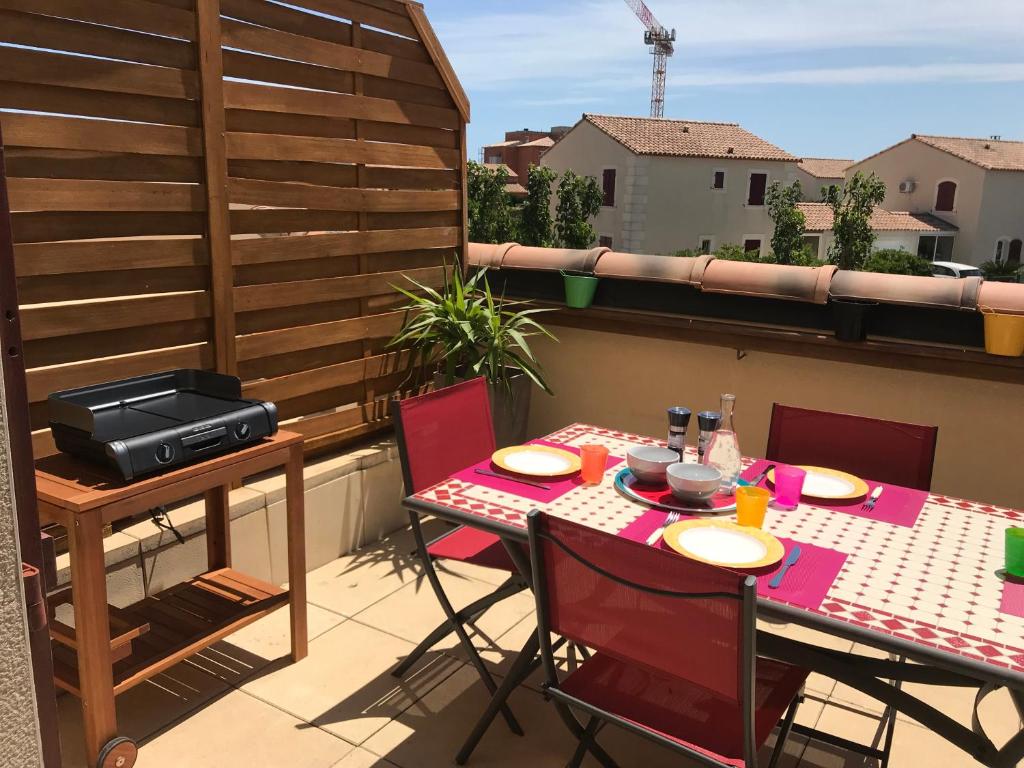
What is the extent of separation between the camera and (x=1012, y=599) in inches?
69.4

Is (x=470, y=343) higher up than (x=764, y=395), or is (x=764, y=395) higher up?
(x=470, y=343)

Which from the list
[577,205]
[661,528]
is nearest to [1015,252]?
[577,205]

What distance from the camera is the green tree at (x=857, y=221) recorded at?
38.8 metres

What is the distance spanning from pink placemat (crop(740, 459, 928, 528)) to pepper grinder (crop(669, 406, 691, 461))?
0.69 ft

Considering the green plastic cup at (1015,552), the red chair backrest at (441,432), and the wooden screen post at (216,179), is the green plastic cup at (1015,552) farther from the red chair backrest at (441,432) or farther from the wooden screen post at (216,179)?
the wooden screen post at (216,179)

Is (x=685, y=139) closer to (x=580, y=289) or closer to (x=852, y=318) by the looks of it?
(x=580, y=289)

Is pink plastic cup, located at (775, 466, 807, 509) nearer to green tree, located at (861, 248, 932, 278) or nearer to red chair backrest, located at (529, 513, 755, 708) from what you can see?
red chair backrest, located at (529, 513, 755, 708)

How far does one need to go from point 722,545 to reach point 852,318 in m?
1.92

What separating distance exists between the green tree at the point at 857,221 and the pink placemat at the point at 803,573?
130ft

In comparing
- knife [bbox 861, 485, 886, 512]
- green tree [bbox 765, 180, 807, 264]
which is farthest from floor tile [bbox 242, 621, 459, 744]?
green tree [bbox 765, 180, 807, 264]

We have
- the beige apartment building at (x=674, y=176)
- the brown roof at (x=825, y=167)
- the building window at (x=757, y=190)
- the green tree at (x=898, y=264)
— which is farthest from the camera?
the brown roof at (x=825, y=167)

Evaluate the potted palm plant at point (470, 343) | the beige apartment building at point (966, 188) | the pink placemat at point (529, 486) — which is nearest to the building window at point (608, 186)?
the beige apartment building at point (966, 188)

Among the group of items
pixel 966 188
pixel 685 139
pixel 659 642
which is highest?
pixel 685 139

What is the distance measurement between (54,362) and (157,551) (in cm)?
72
